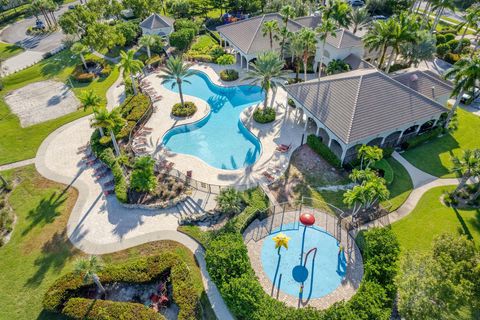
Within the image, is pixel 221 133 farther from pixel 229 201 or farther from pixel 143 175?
pixel 229 201

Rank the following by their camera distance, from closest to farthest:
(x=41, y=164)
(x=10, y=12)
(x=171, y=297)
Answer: (x=171, y=297) < (x=41, y=164) < (x=10, y=12)

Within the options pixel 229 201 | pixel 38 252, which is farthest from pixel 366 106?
pixel 38 252

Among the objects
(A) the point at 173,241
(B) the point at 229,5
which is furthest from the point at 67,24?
(A) the point at 173,241

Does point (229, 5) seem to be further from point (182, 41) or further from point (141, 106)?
point (141, 106)

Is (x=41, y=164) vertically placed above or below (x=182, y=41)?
below

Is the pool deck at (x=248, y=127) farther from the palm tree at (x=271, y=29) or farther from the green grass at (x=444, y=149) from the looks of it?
the green grass at (x=444, y=149)

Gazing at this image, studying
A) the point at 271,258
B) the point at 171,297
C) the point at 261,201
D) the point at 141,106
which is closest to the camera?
the point at 171,297
